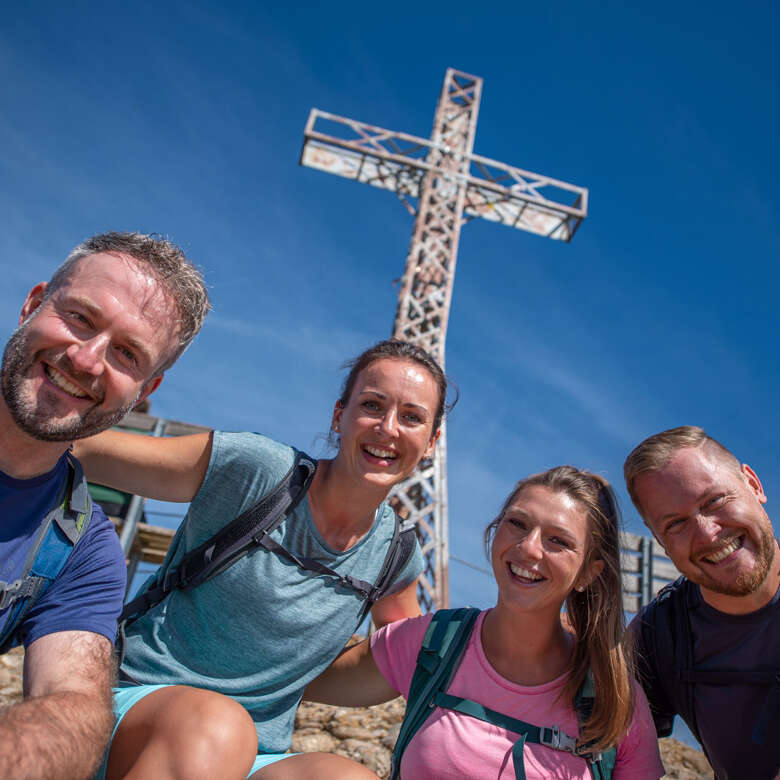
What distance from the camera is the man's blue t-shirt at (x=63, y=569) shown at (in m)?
1.98

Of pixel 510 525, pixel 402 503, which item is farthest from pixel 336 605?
pixel 402 503

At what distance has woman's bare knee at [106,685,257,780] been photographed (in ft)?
6.00

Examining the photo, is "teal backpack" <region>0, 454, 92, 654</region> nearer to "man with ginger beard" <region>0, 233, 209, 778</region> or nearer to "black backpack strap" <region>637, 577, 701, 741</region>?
"man with ginger beard" <region>0, 233, 209, 778</region>

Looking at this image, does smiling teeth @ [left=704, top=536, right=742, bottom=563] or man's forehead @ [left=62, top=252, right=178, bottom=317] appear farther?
smiling teeth @ [left=704, top=536, right=742, bottom=563]

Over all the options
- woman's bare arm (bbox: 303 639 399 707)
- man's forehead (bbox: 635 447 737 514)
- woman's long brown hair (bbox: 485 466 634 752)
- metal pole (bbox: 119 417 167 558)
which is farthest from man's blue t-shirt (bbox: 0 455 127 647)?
metal pole (bbox: 119 417 167 558)

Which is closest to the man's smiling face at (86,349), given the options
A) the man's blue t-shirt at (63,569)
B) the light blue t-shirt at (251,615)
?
the man's blue t-shirt at (63,569)

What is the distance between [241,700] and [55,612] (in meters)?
0.81

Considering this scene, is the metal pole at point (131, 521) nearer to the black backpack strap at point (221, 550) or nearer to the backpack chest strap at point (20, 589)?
the black backpack strap at point (221, 550)

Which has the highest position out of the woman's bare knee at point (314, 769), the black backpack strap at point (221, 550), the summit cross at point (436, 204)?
the summit cross at point (436, 204)

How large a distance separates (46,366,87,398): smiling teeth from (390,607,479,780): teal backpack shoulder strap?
5.68 feet

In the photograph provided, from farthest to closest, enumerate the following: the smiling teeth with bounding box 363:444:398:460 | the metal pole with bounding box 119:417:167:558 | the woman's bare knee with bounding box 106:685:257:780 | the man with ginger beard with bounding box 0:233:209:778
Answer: the metal pole with bounding box 119:417:167:558 < the smiling teeth with bounding box 363:444:398:460 < the man with ginger beard with bounding box 0:233:209:778 < the woman's bare knee with bounding box 106:685:257:780

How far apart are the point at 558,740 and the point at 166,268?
2.29 m

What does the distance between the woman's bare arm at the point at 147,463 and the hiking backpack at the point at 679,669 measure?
2.30 m

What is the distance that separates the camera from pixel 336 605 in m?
2.72
